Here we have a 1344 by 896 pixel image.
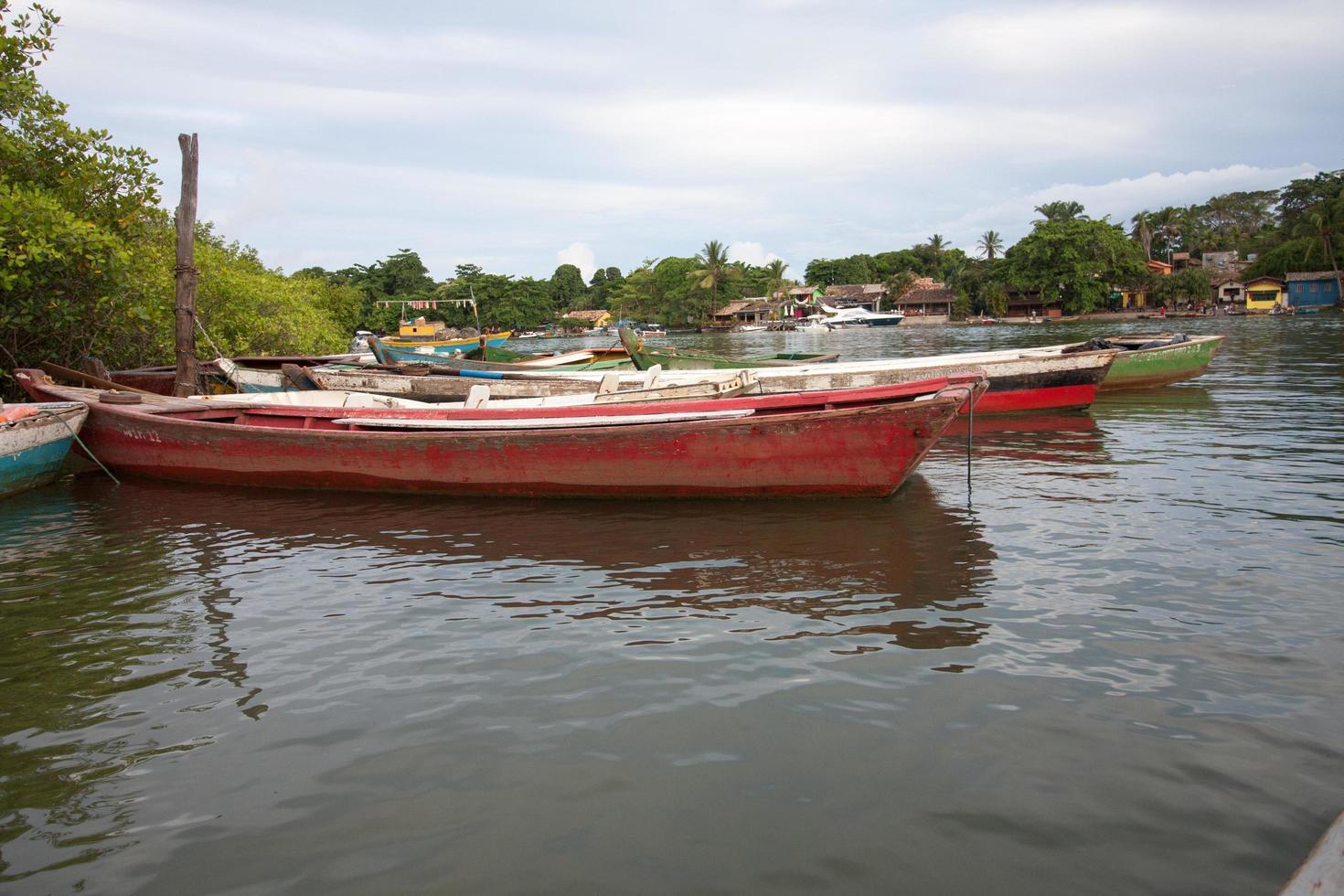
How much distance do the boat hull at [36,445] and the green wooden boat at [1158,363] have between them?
54.7ft

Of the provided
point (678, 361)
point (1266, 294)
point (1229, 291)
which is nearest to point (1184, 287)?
point (1229, 291)

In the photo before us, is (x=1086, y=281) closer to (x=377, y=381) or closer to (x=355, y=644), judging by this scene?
(x=377, y=381)

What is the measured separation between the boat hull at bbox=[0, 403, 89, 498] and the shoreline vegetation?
229 centimetres

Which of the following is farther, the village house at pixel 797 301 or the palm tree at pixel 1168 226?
the village house at pixel 797 301

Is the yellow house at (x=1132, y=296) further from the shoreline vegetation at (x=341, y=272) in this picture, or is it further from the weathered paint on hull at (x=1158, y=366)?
the weathered paint on hull at (x=1158, y=366)

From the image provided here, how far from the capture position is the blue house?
5747 centimetres

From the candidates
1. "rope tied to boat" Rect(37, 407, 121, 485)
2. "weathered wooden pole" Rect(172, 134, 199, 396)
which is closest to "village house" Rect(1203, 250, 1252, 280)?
"weathered wooden pole" Rect(172, 134, 199, 396)

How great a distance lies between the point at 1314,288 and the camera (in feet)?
190

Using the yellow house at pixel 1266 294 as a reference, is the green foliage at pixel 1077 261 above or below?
above

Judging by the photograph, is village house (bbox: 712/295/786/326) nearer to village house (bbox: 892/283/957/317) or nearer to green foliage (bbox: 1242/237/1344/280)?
village house (bbox: 892/283/957/317)

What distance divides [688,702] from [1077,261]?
73.2 metres

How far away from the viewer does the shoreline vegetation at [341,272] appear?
11.7m

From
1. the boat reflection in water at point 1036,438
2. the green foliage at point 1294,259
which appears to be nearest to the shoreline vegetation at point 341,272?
the green foliage at point 1294,259

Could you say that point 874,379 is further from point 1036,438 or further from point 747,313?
Answer: point 747,313
